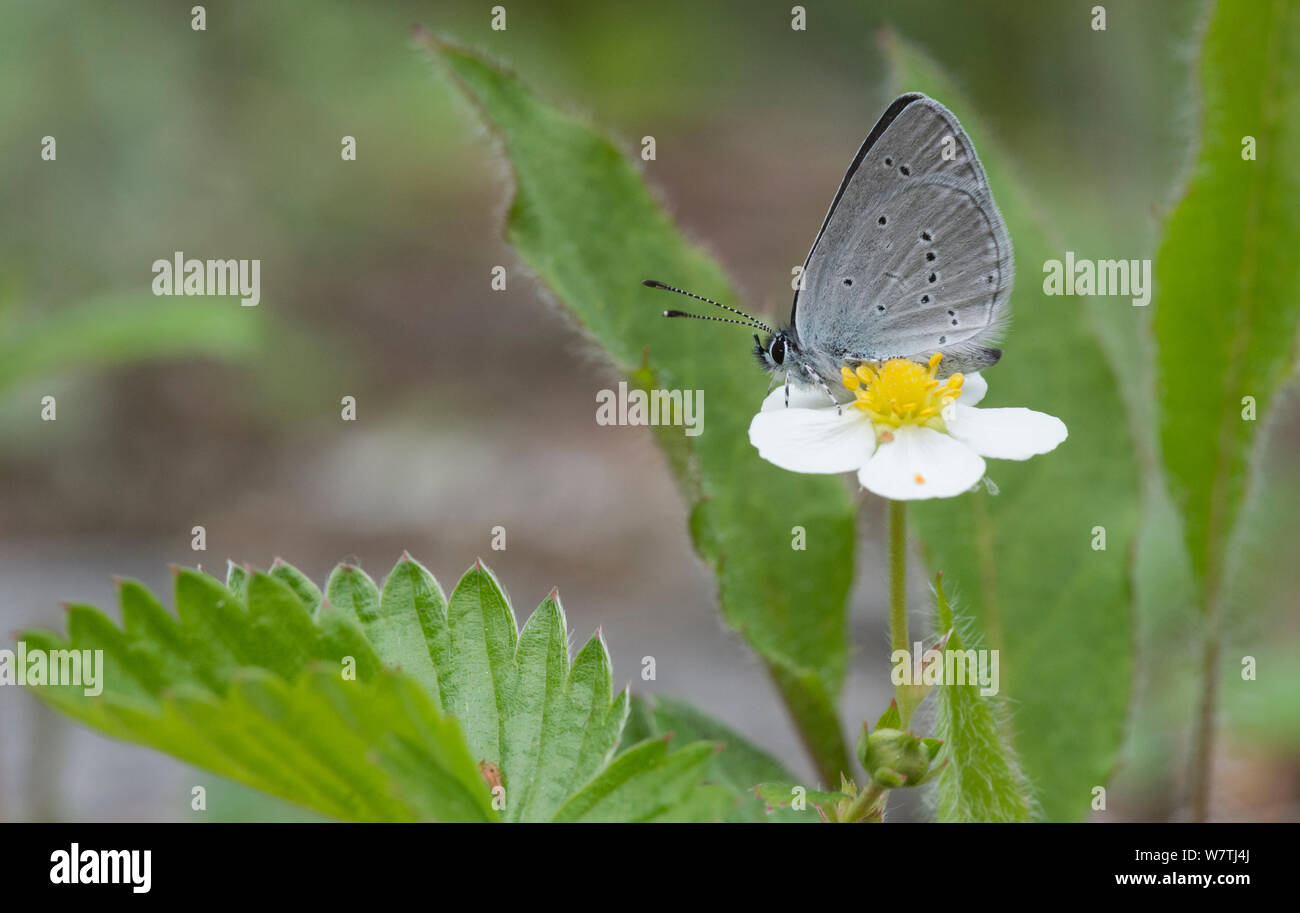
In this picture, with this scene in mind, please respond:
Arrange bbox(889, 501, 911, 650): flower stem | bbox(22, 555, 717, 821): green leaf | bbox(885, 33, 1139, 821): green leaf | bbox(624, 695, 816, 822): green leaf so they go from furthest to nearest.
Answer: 1. bbox(885, 33, 1139, 821): green leaf
2. bbox(624, 695, 816, 822): green leaf
3. bbox(889, 501, 911, 650): flower stem
4. bbox(22, 555, 717, 821): green leaf

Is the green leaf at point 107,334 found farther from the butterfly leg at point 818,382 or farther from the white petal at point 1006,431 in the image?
the white petal at point 1006,431

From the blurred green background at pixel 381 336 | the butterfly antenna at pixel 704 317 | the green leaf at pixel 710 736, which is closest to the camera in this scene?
the green leaf at pixel 710 736

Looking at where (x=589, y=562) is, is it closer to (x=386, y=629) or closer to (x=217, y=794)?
(x=217, y=794)

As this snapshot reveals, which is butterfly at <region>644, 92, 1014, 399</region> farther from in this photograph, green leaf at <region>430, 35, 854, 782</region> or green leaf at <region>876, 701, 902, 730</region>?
green leaf at <region>876, 701, 902, 730</region>

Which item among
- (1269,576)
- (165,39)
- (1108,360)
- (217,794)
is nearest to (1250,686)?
(1269,576)

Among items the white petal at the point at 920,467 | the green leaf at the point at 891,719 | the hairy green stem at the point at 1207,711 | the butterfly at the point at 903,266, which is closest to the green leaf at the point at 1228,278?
the hairy green stem at the point at 1207,711

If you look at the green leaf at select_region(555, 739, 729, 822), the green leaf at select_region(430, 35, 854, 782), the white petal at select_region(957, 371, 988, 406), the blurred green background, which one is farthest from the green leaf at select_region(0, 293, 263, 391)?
the green leaf at select_region(555, 739, 729, 822)
